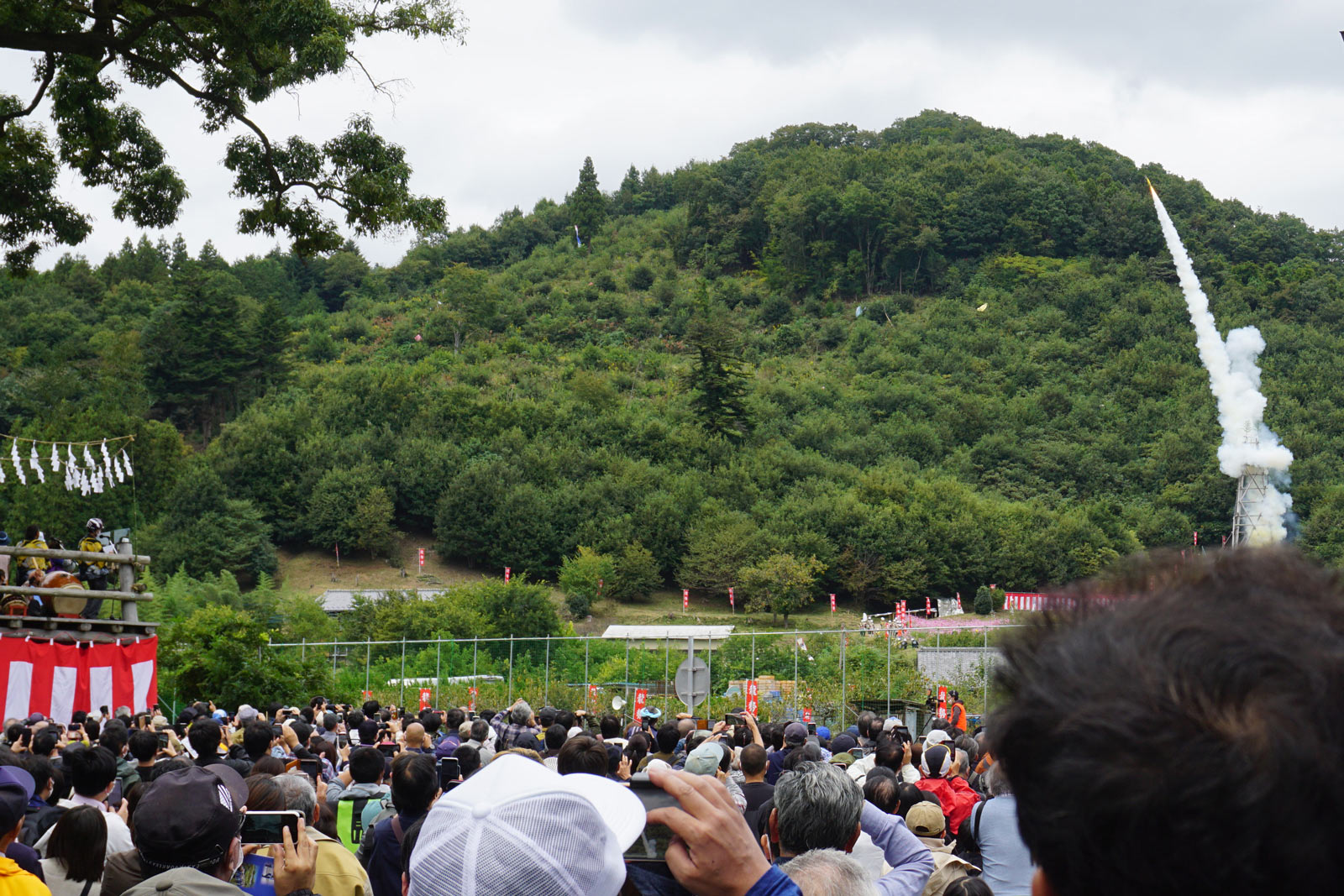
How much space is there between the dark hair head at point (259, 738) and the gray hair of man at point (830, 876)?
535 centimetres

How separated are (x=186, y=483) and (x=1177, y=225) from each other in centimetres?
8464

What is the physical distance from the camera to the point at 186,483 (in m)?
59.8

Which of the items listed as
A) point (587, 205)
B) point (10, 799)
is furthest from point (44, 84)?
point (587, 205)

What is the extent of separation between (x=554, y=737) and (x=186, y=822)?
525 cm

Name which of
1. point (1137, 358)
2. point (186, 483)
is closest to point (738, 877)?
point (186, 483)

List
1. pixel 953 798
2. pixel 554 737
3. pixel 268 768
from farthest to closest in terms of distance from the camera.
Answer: pixel 554 737 < pixel 953 798 < pixel 268 768

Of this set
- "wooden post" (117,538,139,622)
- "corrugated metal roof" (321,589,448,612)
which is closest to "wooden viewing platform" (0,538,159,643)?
"wooden post" (117,538,139,622)

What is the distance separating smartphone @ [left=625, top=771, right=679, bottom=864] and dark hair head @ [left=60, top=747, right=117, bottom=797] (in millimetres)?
4299

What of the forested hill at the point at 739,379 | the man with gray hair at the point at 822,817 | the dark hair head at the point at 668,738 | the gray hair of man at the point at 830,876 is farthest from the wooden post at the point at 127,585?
the forested hill at the point at 739,379

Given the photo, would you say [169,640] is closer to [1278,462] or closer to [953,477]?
[1278,462]

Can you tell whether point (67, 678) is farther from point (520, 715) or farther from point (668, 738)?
point (668, 738)

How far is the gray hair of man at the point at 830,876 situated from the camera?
2818 millimetres

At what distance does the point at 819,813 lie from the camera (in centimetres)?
358

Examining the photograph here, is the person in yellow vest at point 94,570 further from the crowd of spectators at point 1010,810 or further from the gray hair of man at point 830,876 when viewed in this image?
the gray hair of man at point 830,876
